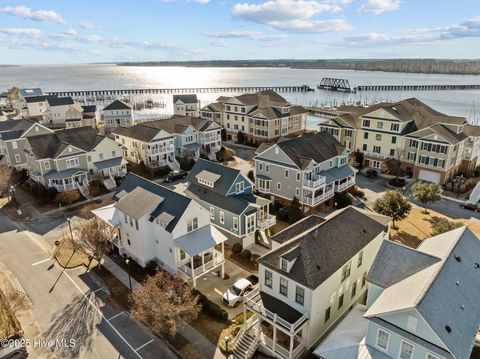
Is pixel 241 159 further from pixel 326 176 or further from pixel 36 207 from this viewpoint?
pixel 36 207

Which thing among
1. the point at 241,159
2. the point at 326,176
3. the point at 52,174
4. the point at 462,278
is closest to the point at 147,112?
the point at 241,159

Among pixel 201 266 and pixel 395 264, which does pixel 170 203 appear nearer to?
pixel 201 266

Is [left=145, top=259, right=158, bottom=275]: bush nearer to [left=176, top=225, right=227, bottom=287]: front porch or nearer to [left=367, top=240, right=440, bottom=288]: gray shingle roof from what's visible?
[left=176, top=225, right=227, bottom=287]: front porch

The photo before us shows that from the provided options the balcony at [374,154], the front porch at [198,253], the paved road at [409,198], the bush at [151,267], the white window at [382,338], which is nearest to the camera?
the white window at [382,338]

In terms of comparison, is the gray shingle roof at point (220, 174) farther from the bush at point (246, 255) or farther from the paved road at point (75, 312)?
the paved road at point (75, 312)

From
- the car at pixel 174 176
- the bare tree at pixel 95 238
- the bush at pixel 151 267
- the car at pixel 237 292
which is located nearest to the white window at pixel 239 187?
the car at pixel 237 292
